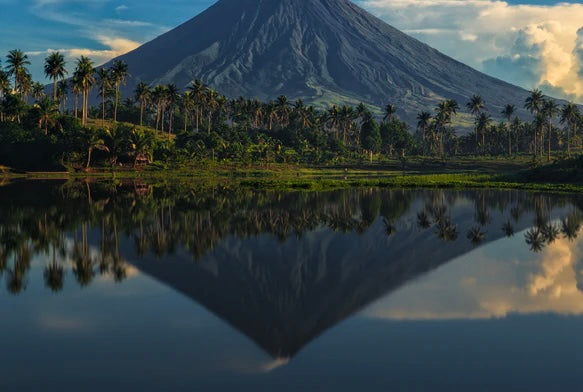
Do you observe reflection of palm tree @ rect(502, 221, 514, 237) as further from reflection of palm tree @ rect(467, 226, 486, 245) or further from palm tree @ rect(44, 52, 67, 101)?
palm tree @ rect(44, 52, 67, 101)

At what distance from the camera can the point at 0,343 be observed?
1639 cm

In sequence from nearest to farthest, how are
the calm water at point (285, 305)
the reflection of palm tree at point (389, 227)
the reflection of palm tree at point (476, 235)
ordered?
the calm water at point (285, 305), the reflection of palm tree at point (476, 235), the reflection of palm tree at point (389, 227)

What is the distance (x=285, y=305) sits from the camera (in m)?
20.9

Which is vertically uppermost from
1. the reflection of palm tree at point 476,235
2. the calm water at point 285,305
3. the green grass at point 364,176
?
the green grass at point 364,176

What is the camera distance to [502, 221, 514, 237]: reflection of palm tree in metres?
40.0

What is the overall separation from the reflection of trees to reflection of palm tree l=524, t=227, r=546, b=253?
0.06 m

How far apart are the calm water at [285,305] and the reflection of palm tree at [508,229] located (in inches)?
19.8

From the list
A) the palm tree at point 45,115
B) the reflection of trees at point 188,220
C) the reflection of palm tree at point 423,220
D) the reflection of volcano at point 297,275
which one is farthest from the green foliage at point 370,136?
the reflection of volcano at point 297,275

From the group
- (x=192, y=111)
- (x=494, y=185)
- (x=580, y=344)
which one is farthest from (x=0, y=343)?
(x=192, y=111)

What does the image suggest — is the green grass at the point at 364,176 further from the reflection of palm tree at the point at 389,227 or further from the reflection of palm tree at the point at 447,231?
the reflection of palm tree at the point at 447,231

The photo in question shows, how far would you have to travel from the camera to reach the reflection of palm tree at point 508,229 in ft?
131

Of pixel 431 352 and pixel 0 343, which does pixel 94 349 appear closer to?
pixel 0 343

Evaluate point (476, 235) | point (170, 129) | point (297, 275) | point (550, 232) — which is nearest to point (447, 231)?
point (476, 235)

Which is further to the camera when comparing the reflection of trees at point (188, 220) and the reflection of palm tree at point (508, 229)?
the reflection of palm tree at point (508, 229)
